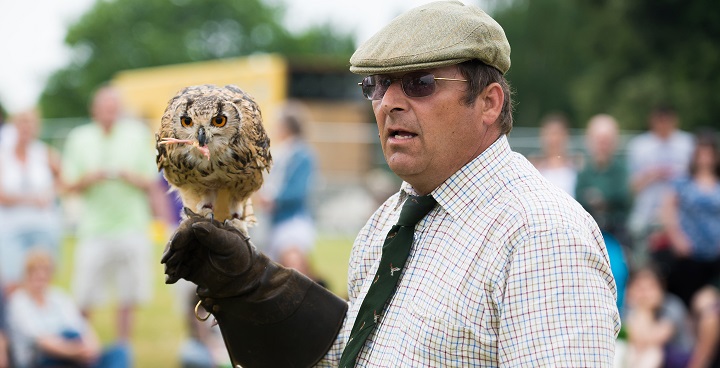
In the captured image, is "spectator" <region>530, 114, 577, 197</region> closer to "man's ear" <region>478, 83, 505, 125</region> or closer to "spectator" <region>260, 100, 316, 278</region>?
"spectator" <region>260, 100, 316, 278</region>

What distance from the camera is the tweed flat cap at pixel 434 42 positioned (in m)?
2.32

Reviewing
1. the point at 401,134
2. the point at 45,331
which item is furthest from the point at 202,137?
the point at 45,331

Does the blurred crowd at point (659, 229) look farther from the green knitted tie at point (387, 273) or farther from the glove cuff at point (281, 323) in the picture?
the green knitted tie at point (387, 273)

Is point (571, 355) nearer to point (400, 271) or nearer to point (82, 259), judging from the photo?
point (400, 271)

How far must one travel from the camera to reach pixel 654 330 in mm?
6648

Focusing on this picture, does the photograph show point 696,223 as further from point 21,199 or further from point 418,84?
point 418,84

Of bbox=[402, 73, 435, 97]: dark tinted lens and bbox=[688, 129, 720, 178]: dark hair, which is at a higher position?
bbox=[402, 73, 435, 97]: dark tinted lens

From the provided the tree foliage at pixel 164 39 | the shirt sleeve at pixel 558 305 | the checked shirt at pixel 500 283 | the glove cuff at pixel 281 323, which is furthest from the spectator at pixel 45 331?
the tree foliage at pixel 164 39

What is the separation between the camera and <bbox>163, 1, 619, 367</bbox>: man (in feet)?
6.90

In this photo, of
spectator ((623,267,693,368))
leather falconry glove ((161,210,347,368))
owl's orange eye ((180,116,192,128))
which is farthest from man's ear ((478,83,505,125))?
spectator ((623,267,693,368))

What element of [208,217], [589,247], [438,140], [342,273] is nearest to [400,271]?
[438,140]

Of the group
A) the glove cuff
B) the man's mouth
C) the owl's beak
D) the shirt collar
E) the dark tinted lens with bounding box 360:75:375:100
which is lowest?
the glove cuff

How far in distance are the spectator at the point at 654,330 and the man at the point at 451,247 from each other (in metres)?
4.35

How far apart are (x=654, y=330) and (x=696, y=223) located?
1255 mm
